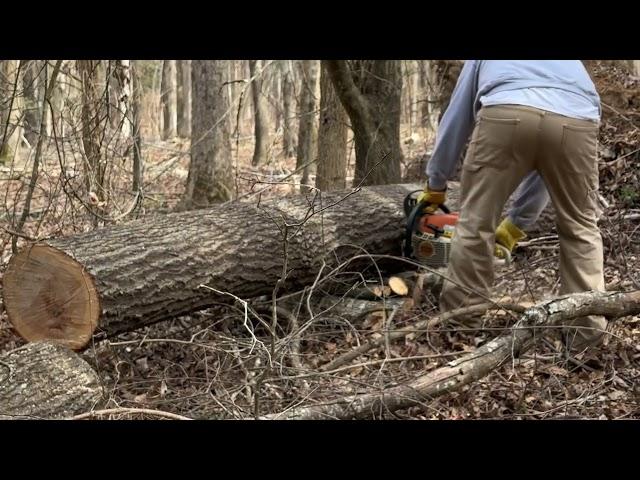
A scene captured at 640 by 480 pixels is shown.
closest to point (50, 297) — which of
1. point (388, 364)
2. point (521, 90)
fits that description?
point (388, 364)

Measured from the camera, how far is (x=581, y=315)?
3615 mm

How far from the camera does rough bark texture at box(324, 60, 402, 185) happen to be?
6.70 metres

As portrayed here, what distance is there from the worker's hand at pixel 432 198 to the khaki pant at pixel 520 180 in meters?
0.45

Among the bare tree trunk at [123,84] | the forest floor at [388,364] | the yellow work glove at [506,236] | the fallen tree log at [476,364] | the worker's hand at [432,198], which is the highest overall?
the bare tree trunk at [123,84]

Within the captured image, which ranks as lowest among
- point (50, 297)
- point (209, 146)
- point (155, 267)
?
point (50, 297)

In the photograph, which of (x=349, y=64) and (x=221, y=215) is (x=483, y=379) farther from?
(x=349, y=64)

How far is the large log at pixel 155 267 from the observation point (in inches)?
153

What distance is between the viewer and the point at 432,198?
15.5 ft

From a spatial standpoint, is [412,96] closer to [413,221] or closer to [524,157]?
[413,221]

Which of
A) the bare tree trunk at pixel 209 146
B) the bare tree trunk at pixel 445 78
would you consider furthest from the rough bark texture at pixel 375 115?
the bare tree trunk at pixel 209 146

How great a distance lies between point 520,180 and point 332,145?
3840 mm

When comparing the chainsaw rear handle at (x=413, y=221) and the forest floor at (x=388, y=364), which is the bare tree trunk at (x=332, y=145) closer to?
the forest floor at (x=388, y=364)

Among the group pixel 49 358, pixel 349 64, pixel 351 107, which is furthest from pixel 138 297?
pixel 349 64
